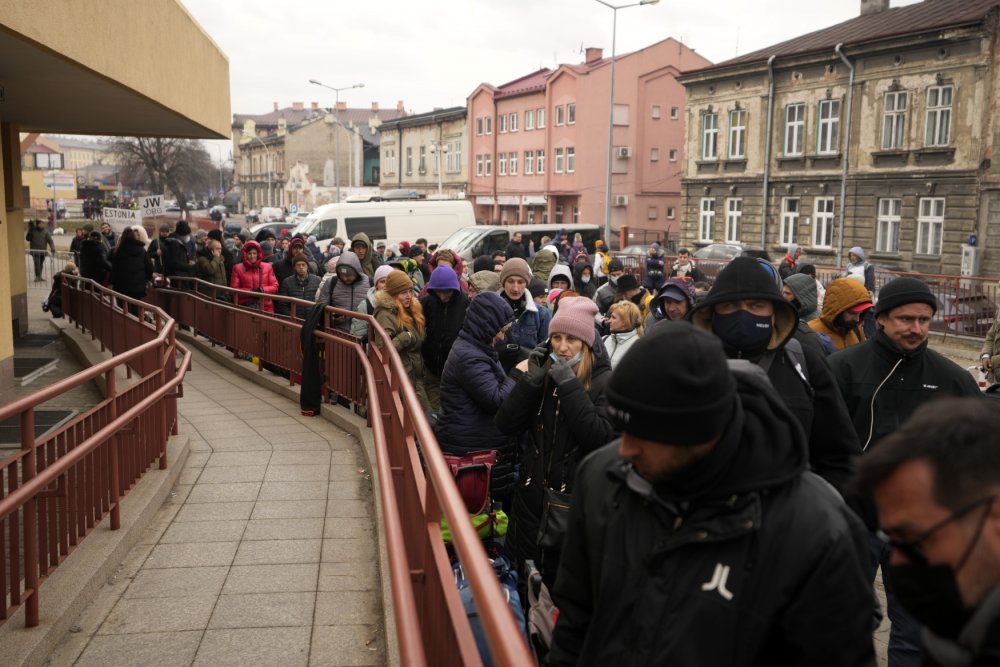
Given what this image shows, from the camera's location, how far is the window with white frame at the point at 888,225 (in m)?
32.5

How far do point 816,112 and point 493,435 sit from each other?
33405 millimetres

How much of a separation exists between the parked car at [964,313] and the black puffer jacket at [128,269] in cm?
1442

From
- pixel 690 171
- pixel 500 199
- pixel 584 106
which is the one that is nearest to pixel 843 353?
pixel 690 171

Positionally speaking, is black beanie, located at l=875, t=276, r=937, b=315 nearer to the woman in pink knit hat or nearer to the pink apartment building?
the woman in pink knit hat

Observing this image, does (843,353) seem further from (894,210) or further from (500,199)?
(500,199)

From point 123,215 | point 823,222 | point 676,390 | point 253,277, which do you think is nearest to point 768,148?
point 823,222

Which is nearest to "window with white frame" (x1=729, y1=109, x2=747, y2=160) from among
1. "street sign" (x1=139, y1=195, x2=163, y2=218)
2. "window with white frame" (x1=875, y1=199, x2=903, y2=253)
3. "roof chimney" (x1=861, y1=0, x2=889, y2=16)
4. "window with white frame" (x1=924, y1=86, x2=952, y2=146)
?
"roof chimney" (x1=861, y1=0, x2=889, y2=16)

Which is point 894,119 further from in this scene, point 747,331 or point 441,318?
point 747,331

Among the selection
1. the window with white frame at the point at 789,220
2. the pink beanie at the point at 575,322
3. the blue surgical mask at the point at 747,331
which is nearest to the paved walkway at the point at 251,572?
the pink beanie at the point at 575,322

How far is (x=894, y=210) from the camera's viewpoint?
32594mm

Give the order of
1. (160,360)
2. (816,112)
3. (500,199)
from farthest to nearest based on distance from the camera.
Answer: (500,199) → (816,112) → (160,360)

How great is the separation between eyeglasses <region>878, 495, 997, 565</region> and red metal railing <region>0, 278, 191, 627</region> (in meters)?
3.50

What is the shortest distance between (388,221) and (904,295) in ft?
85.3

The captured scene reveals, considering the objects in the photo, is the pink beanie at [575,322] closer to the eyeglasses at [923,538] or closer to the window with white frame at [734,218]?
the eyeglasses at [923,538]
